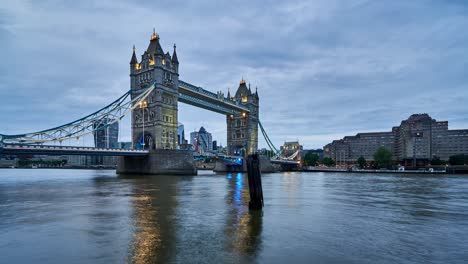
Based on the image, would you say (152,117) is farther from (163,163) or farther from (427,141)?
(427,141)

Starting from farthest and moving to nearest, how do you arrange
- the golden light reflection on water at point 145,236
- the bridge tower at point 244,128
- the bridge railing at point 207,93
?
the bridge tower at point 244,128, the bridge railing at point 207,93, the golden light reflection on water at point 145,236

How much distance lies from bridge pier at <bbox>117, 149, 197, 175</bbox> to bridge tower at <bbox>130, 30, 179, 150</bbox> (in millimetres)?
4268

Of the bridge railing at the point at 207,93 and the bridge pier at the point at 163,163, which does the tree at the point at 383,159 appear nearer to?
the bridge railing at the point at 207,93

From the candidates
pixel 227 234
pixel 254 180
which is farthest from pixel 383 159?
pixel 227 234

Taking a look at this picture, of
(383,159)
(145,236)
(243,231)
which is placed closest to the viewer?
(145,236)

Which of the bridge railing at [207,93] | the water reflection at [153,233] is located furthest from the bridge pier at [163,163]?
the water reflection at [153,233]

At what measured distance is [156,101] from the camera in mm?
63312

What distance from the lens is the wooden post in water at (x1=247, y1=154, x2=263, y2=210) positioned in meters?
18.4

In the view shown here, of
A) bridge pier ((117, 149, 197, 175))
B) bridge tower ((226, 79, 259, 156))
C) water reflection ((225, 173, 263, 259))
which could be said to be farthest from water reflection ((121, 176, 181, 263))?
bridge tower ((226, 79, 259, 156))

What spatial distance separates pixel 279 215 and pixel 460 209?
12393mm

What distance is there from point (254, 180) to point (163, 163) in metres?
41.2

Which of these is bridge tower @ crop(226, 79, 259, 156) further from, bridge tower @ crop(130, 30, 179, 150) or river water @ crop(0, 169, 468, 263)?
river water @ crop(0, 169, 468, 263)

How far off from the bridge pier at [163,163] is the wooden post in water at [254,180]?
132 ft

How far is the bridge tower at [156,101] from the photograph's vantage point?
63.2 meters
